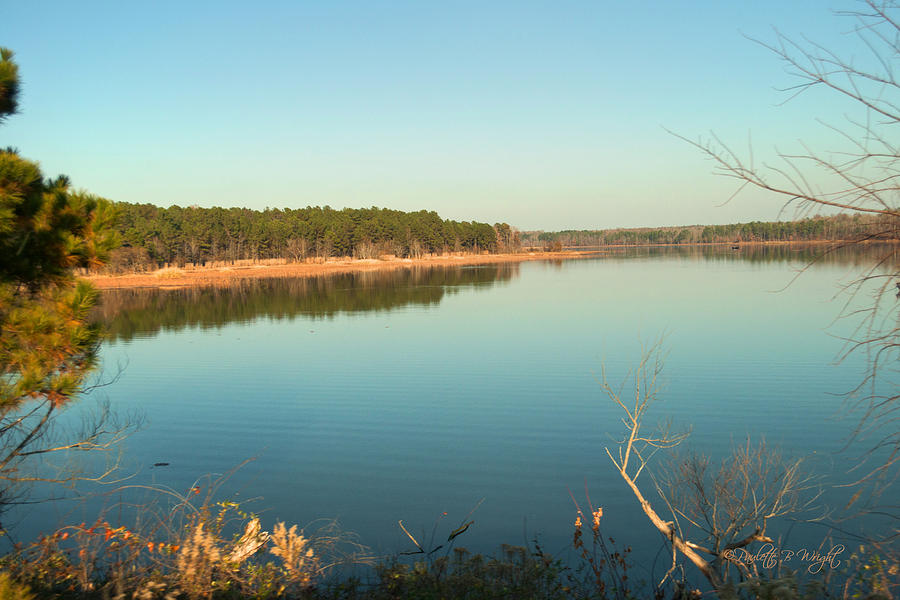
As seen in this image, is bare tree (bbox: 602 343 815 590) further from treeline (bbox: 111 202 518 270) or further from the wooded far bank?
treeline (bbox: 111 202 518 270)

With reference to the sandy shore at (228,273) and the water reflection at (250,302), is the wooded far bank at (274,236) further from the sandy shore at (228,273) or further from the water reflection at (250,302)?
the water reflection at (250,302)

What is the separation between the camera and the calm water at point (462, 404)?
32.9 feet

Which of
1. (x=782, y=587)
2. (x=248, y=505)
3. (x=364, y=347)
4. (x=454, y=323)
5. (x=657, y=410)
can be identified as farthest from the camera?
(x=454, y=323)

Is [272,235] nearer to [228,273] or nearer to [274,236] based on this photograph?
[274,236]

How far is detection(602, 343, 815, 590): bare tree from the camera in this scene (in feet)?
19.0

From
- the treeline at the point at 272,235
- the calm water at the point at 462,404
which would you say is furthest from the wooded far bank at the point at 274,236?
the calm water at the point at 462,404

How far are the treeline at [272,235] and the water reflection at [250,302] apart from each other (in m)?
22.0

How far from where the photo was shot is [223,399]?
17.7 meters

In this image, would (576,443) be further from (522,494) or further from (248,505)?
(248,505)

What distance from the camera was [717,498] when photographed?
680cm

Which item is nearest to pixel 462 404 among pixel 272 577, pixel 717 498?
pixel 717 498

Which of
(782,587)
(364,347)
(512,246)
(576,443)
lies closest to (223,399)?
(364,347)

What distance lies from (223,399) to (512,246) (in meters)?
143

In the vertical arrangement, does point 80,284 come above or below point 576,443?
above
